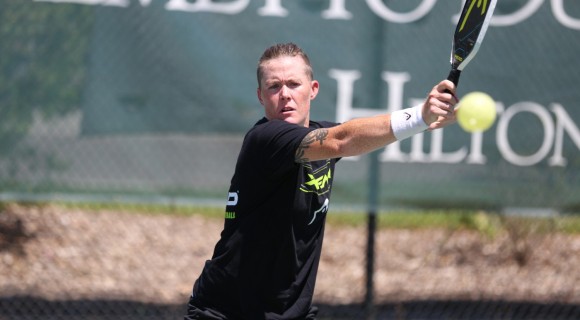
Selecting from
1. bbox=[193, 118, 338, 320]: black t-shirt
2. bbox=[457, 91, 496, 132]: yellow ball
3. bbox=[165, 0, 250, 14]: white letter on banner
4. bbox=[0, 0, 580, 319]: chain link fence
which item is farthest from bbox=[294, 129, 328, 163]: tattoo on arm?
bbox=[165, 0, 250, 14]: white letter on banner

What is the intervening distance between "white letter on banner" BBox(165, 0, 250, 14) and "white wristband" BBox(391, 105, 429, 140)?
289 cm

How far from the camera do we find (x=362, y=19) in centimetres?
574

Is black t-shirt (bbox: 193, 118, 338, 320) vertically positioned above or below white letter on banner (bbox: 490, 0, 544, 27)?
below

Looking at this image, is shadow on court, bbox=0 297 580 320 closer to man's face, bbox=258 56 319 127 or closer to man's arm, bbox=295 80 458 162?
man's face, bbox=258 56 319 127

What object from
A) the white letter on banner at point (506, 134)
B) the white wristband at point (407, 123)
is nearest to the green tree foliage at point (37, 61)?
the white letter on banner at point (506, 134)

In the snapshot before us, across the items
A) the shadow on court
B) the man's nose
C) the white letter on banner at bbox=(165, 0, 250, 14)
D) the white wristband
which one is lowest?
the shadow on court

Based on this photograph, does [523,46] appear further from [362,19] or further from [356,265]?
[356,265]

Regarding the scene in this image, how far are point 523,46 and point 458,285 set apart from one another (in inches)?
70.1

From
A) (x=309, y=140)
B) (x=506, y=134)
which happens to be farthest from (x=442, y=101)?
(x=506, y=134)

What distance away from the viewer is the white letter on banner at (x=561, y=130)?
19.5 ft

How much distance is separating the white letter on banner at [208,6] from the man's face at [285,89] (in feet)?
7.57

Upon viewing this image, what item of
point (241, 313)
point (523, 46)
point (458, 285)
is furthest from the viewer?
point (458, 285)

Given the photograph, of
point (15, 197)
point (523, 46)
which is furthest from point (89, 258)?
point (523, 46)

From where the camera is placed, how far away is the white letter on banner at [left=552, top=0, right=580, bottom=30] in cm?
597
